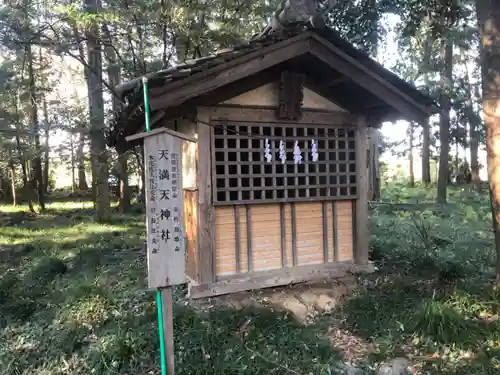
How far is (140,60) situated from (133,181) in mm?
15506

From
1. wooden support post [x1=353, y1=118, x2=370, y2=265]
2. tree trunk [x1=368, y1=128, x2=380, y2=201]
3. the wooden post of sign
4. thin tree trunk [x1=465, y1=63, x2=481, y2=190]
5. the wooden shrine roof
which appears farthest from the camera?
thin tree trunk [x1=465, y1=63, x2=481, y2=190]

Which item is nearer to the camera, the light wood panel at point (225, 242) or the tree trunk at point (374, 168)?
→ the light wood panel at point (225, 242)

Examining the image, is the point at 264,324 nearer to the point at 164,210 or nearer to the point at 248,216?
the point at 248,216

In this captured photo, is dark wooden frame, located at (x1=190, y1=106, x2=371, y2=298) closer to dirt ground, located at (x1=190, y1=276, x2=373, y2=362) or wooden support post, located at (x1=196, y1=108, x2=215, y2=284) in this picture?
wooden support post, located at (x1=196, y1=108, x2=215, y2=284)

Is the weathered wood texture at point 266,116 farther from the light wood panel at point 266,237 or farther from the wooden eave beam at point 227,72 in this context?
the light wood panel at point 266,237

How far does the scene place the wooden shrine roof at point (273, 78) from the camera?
520 centimetres

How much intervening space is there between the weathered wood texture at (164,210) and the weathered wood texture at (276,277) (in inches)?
69.8

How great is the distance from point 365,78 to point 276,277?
340 centimetres

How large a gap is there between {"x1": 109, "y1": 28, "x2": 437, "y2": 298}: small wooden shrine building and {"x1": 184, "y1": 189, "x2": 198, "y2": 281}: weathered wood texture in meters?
0.03

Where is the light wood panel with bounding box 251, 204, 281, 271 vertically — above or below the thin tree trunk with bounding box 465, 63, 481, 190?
below

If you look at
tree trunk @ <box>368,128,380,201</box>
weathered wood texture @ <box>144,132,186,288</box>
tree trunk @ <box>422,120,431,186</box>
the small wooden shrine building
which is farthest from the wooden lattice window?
tree trunk @ <box>422,120,431,186</box>

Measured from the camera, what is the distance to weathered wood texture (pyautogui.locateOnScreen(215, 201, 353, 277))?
6.24 meters

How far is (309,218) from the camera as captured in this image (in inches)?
268

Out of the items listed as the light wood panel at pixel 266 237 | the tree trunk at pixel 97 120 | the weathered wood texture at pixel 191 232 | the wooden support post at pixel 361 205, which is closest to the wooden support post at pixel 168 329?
the weathered wood texture at pixel 191 232
